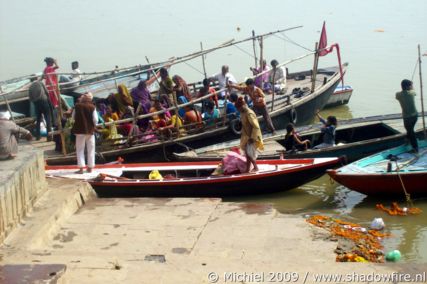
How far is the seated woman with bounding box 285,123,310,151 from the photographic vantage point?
10.9 metres

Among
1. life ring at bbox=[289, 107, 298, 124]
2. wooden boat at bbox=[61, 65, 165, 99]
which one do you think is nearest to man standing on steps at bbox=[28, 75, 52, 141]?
wooden boat at bbox=[61, 65, 165, 99]

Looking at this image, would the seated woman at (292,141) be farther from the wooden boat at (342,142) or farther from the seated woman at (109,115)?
the seated woman at (109,115)

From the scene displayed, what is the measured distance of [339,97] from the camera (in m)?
17.0

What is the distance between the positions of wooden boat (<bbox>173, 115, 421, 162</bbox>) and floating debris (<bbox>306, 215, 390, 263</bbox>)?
2.21 metres

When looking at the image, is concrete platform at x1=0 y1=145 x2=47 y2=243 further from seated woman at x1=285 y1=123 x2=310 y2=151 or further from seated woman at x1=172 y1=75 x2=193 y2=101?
seated woman at x1=172 y1=75 x2=193 y2=101

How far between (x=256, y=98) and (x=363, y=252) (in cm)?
504

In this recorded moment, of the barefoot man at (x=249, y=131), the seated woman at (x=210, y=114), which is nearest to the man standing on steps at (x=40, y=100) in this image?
the seated woman at (x=210, y=114)

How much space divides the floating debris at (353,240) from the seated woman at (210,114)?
147 inches

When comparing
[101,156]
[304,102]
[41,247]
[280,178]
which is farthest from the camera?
[304,102]

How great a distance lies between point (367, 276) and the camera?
5.50 metres

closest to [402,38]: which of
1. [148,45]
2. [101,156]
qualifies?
[148,45]

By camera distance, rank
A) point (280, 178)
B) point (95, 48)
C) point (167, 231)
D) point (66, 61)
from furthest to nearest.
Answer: point (95, 48) → point (66, 61) → point (280, 178) → point (167, 231)

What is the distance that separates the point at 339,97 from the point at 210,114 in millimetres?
5730

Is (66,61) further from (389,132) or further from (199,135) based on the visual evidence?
(389,132)
